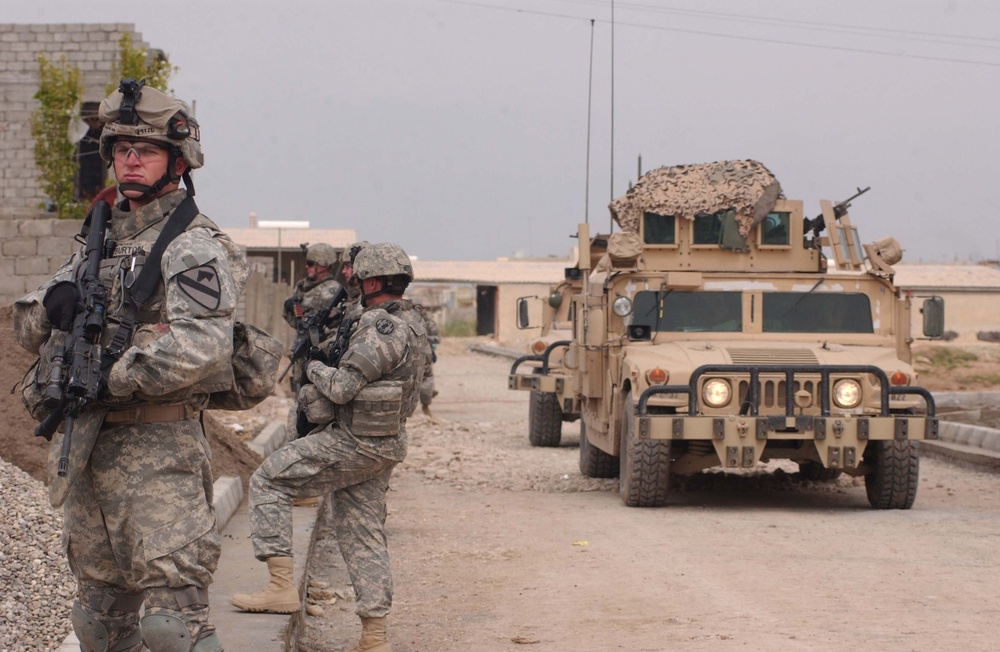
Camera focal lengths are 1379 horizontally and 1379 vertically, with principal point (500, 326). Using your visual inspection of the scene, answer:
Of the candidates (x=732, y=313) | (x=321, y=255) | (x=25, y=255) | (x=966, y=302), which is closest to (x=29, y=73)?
(x=25, y=255)

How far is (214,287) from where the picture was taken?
3.90 meters

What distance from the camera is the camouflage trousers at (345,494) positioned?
5539 mm

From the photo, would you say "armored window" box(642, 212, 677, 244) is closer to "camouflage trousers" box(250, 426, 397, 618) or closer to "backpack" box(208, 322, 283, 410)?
"camouflage trousers" box(250, 426, 397, 618)

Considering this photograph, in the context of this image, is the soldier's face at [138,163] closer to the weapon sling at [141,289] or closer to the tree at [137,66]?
the weapon sling at [141,289]

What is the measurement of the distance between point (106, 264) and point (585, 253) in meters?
8.13

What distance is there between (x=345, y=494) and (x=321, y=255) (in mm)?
4459

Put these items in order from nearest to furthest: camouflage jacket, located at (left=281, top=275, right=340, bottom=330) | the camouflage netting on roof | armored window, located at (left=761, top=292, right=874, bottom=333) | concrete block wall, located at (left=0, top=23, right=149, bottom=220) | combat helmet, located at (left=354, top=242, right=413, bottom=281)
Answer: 1. combat helmet, located at (left=354, top=242, right=413, bottom=281)
2. camouflage jacket, located at (left=281, top=275, right=340, bottom=330)
3. armored window, located at (left=761, top=292, right=874, bottom=333)
4. the camouflage netting on roof
5. concrete block wall, located at (left=0, top=23, right=149, bottom=220)

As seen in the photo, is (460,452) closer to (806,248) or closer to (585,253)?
(585,253)

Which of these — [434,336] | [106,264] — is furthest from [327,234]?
[106,264]

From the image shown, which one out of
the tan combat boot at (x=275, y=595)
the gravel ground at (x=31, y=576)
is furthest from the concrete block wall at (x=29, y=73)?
the tan combat boot at (x=275, y=595)

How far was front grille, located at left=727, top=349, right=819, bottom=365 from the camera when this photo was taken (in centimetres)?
995

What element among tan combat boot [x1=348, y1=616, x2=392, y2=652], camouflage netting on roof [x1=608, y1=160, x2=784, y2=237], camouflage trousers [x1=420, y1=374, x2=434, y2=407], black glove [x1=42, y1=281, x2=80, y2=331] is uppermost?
camouflage netting on roof [x1=608, y1=160, x2=784, y2=237]

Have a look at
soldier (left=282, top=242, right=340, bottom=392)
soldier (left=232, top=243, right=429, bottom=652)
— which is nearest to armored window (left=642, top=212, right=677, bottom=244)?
soldier (left=282, top=242, right=340, bottom=392)

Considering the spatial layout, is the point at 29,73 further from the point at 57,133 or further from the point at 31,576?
the point at 31,576
